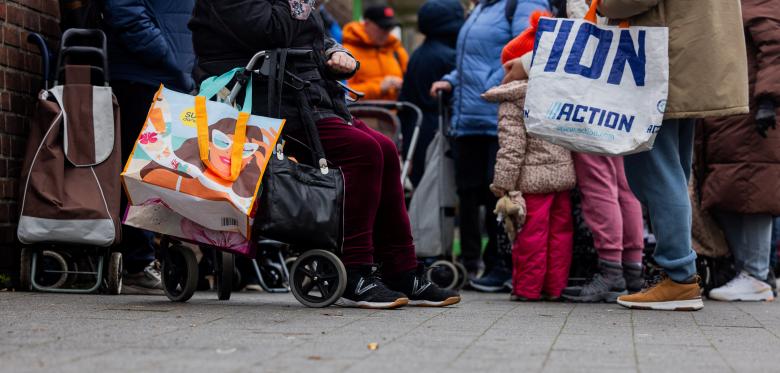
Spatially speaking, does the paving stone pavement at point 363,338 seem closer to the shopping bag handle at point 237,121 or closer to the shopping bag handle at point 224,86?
the shopping bag handle at point 237,121

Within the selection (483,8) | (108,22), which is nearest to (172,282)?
(108,22)

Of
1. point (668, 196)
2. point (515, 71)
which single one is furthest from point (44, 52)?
point (668, 196)

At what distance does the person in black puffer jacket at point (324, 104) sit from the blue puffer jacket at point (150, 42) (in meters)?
1.12

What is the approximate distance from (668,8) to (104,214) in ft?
10.3

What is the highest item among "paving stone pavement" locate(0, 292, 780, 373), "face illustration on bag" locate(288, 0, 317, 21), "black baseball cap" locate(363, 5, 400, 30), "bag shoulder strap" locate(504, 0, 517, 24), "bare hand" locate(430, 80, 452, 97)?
"black baseball cap" locate(363, 5, 400, 30)

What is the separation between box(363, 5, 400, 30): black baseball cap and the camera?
416 inches

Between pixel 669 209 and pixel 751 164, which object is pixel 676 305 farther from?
pixel 751 164

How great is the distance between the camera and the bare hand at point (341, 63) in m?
5.62

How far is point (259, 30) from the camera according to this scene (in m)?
5.47

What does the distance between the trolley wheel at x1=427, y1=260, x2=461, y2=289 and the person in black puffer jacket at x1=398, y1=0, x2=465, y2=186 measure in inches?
57.4

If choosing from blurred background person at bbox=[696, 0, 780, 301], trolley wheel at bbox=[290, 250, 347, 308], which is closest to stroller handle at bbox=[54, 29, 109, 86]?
trolley wheel at bbox=[290, 250, 347, 308]

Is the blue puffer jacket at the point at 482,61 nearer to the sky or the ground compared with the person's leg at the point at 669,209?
nearer to the sky

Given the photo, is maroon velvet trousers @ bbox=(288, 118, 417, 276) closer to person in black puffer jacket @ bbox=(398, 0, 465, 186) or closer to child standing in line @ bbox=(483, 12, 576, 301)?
child standing in line @ bbox=(483, 12, 576, 301)

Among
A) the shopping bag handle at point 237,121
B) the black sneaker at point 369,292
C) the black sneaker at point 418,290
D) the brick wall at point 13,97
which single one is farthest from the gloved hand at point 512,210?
the brick wall at point 13,97
